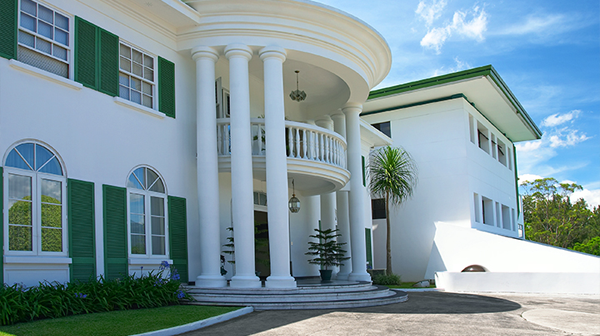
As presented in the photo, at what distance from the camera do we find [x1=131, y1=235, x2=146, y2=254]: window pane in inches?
417

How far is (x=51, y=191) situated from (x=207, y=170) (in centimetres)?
337

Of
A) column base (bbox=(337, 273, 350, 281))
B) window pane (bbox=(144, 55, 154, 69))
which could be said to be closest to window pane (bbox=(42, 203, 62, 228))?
window pane (bbox=(144, 55, 154, 69))

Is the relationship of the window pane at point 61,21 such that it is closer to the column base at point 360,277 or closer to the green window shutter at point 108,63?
the green window shutter at point 108,63

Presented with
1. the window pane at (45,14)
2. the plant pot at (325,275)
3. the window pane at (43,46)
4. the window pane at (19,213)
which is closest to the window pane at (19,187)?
the window pane at (19,213)

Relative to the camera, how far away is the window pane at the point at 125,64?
35.9 feet

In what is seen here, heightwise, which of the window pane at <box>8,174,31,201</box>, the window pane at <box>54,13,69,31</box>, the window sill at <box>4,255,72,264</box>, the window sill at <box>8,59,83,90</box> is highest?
the window pane at <box>54,13,69,31</box>

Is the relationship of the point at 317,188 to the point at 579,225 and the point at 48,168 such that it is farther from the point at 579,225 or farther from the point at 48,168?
the point at 579,225

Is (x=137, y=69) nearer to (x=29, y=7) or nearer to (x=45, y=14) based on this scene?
(x=45, y=14)

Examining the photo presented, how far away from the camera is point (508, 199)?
30984mm

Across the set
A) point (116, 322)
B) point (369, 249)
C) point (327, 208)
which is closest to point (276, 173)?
point (116, 322)

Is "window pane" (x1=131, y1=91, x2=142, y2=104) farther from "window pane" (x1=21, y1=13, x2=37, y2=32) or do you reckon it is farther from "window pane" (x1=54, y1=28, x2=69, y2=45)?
"window pane" (x1=21, y1=13, x2=37, y2=32)

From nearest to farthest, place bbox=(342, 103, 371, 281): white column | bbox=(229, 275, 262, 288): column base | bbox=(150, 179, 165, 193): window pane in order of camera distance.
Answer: bbox=(229, 275, 262, 288): column base → bbox=(150, 179, 165, 193): window pane → bbox=(342, 103, 371, 281): white column

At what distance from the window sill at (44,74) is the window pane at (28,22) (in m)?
0.77

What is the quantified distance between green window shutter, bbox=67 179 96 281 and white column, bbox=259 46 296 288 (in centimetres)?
357
